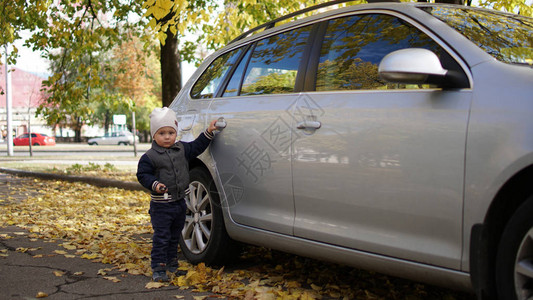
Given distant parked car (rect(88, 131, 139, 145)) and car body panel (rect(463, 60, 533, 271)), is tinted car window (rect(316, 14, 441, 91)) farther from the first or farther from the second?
distant parked car (rect(88, 131, 139, 145))

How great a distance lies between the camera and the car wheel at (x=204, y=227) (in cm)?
464

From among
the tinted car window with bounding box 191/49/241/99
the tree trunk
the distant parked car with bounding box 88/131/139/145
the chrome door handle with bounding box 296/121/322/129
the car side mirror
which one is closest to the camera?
the car side mirror

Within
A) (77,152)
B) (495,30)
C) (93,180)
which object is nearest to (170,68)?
(93,180)

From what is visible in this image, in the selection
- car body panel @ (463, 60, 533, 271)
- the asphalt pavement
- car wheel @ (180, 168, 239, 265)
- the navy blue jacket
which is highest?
car body panel @ (463, 60, 533, 271)

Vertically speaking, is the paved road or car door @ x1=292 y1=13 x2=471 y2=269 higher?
car door @ x1=292 y1=13 x2=471 y2=269

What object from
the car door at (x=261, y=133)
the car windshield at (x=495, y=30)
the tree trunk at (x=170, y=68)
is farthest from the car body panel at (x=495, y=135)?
the tree trunk at (x=170, y=68)

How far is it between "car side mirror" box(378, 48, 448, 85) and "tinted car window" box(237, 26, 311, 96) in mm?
1192

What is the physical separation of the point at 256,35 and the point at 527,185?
110 inches

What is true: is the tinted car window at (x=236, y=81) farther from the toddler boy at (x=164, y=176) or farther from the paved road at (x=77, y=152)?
the paved road at (x=77, y=152)

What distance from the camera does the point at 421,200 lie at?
3004 millimetres

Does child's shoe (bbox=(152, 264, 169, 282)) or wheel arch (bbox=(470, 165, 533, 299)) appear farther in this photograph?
child's shoe (bbox=(152, 264, 169, 282))

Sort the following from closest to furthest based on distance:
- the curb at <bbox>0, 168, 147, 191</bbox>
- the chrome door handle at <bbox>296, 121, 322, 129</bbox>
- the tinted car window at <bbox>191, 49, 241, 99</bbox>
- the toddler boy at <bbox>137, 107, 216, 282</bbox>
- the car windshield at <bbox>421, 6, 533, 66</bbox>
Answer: the car windshield at <bbox>421, 6, 533, 66</bbox>
the chrome door handle at <bbox>296, 121, 322, 129</bbox>
the toddler boy at <bbox>137, 107, 216, 282</bbox>
the tinted car window at <bbox>191, 49, 241, 99</bbox>
the curb at <bbox>0, 168, 147, 191</bbox>

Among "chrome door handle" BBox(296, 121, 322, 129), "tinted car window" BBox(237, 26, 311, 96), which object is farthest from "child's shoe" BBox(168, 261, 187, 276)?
"chrome door handle" BBox(296, 121, 322, 129)

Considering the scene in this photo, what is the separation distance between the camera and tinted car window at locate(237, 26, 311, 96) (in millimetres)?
4160
